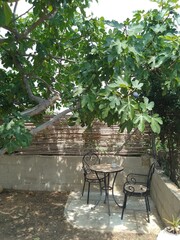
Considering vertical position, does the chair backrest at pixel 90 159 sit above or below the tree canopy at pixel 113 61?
below

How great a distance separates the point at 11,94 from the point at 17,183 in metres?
2.42

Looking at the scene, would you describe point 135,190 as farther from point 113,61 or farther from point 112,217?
point 113,61

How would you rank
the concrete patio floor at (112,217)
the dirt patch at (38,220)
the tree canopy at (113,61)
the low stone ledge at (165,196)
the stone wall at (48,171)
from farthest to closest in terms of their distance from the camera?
the stone wall at (48,171)
the concrete patio floor at (112,217)
the dirt patch at (38,220)
the low stone ledge at (165,196)
the tree canopy at (113,61)

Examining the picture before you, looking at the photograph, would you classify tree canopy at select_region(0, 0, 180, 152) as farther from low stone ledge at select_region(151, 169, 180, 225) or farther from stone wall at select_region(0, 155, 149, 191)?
stone wall at select_region(0, 155, 149, 191)

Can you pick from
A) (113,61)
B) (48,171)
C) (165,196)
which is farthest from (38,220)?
(113,61)

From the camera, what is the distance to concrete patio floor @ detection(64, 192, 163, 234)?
3715 millimetres

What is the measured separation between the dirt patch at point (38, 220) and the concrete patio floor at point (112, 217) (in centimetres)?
13

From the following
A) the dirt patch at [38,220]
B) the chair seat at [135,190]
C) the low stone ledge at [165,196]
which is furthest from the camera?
the chair seat at [135,190]

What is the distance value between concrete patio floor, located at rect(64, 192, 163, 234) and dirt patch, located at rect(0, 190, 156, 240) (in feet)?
0.43

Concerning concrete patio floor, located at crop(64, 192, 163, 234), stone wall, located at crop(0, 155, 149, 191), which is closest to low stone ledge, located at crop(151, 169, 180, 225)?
concrete patio floor, located at crop(64, 192, 163, 234)

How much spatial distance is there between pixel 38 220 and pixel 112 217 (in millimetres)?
1203

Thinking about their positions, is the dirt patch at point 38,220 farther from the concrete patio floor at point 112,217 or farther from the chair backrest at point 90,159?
the chair backrest at point 90,159

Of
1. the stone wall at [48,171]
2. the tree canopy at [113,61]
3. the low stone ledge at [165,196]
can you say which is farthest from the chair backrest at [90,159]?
the tree canopy at [113,61]

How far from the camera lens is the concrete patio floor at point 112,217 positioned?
3.71 m
